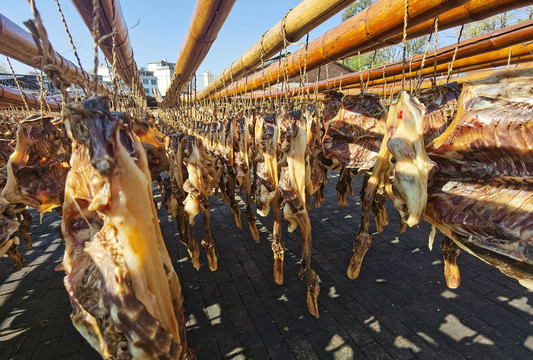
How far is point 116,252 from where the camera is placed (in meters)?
1.00

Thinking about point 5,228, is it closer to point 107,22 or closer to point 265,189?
point 107,22

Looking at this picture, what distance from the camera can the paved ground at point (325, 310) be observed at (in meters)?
2.36

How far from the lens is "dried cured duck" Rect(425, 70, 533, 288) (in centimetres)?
115

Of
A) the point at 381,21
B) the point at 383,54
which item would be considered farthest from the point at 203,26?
the point at 383,54

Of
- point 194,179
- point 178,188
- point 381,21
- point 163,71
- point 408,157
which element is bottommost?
point 178,188

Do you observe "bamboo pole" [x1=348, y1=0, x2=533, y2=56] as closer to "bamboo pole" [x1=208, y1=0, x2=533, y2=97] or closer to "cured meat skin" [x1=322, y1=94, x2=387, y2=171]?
"bamboo pole" [x1=208, y1=0, x2=533, y2=97]

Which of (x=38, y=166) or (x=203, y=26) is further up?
(x=203, y=26)

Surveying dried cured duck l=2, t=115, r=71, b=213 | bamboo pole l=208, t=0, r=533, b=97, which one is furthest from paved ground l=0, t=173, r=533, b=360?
bamboo pole l=208, t=0, r=533, b=97

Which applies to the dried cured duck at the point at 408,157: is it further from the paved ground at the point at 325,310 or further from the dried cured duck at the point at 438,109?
the paved ground at the point at 325,310

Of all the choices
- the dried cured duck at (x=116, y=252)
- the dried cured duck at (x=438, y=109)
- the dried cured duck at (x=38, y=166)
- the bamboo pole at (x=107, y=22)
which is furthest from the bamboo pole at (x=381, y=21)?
the dried cured duck at (x=38, y=166)

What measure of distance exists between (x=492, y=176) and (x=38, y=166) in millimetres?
3189

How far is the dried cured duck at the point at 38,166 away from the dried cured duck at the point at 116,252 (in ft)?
4.22

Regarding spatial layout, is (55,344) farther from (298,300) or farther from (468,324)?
(468,324)

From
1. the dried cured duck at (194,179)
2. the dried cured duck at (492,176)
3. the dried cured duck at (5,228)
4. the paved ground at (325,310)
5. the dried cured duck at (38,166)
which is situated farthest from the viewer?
the dried cured duck at (194,179)
